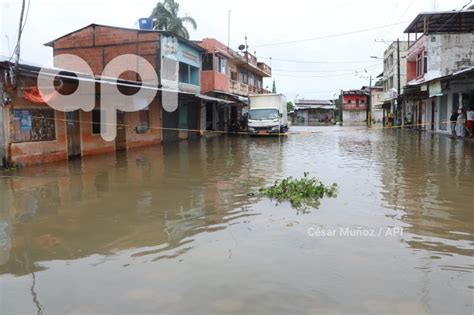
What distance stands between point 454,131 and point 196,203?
71.0 ft

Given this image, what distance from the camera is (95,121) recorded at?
59.1ft

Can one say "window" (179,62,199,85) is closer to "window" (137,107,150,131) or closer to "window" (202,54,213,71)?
"window" (202,54,213,71)

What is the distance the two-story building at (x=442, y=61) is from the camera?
84.4ft

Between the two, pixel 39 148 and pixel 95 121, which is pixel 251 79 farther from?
pixel 39 148

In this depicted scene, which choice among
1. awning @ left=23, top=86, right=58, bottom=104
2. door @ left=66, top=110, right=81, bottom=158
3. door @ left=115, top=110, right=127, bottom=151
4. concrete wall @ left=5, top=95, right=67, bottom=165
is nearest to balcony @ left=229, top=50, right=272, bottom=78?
door @ left=115, top=110, right=127, bottom=151

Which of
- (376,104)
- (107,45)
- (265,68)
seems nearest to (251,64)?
(265,68)

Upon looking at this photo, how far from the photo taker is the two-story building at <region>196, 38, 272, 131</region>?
32250 mm

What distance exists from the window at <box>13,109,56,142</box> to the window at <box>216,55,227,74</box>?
19.5 meters

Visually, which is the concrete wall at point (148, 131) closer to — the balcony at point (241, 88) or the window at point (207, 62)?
the window at point (207, 62)

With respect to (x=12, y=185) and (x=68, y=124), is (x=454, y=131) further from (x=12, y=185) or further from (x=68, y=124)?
(x=12, y=185)

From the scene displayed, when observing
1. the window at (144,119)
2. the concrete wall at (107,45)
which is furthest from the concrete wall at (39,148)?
the concrete wall at (107,45)

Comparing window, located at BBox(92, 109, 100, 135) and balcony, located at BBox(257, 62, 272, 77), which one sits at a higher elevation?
balcony, located at BBox(257, 62, 272, 77)

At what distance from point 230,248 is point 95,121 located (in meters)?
14.0

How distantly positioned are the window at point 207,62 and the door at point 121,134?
13281mm
